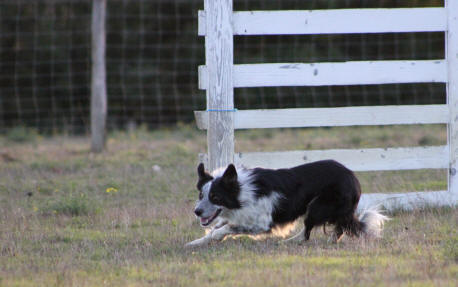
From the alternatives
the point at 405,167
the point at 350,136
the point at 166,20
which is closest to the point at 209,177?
the point at 405,167

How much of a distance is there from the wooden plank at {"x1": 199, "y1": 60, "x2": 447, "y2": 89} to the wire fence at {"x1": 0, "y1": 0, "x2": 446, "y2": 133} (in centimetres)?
1167

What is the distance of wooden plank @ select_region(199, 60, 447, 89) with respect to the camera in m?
6.89

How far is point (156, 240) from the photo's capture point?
5.93m

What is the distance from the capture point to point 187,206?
7.55 meters

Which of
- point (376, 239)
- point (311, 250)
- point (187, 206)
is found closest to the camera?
point (311, 250)

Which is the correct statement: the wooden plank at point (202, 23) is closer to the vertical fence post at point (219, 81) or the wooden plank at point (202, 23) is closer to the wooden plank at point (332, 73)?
the vertical fence post at point (219, 81)

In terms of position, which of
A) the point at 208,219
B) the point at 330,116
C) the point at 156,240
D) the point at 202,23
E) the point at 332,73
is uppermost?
the point at 202,23

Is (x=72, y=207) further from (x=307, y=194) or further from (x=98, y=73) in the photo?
(x=98, y=73)

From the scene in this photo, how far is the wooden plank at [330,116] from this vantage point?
22.6ft

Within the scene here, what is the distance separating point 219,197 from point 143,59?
49.1ft

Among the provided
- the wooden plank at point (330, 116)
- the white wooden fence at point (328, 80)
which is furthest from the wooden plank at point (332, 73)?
the wooden plank at point (330, 116)

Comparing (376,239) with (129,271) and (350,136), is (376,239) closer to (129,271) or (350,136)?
(129,271)

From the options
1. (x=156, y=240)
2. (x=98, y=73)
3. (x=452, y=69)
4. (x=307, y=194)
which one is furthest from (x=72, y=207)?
(x=98, y=73)

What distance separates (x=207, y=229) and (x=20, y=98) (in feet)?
50.0
